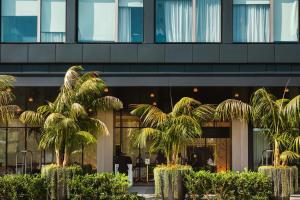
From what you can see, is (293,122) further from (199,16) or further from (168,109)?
(168,109)

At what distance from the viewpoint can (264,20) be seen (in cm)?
2470

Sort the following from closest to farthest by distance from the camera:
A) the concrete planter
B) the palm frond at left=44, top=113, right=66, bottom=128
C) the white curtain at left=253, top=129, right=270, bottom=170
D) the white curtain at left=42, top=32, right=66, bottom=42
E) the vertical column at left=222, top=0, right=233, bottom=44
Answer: the concrete planter, the palm frond at left=44, top=113, right=66, bottom=128, the vertical column at left=222, top=0, right=233, bottom=44, the white curtain at left=42, top=32, right=66, bottom=42, the white curtain at left=253, top=129, right=270, bottom=170

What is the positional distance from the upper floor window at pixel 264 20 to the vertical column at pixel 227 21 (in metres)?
0.31

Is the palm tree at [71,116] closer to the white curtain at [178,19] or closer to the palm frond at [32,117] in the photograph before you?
the palm frond at [32,117]

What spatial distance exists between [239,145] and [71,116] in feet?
32.3

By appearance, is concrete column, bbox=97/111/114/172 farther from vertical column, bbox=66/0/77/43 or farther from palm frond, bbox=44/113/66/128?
palm frond, bbox=44/113/66/128

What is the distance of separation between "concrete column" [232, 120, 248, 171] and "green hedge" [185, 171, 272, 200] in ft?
24.3

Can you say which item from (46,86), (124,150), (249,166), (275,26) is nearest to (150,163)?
(124,150)

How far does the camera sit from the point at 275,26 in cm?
2467

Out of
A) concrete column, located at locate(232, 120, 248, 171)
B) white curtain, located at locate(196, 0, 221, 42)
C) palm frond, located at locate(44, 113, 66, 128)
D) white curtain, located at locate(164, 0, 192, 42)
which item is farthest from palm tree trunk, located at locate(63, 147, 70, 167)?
concrete column, located at locate(232, 120, 248, 171)

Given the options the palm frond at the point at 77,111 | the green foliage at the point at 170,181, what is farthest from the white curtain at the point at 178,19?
the green foliage at the point at 170,181

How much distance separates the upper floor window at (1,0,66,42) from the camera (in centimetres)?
2469

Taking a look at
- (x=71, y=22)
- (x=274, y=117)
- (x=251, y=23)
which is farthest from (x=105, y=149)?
(x=274, y=117)

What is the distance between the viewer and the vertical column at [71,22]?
24422 millimetres
